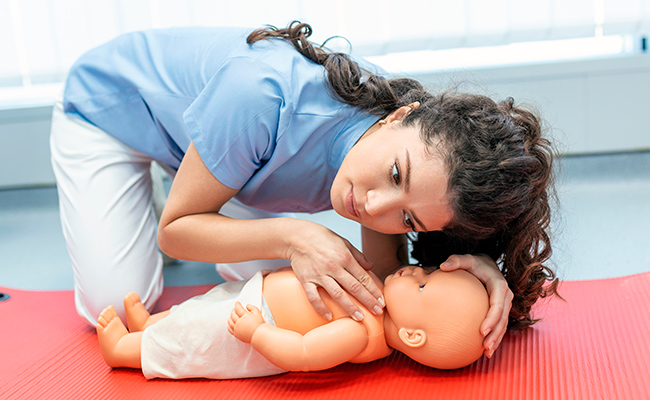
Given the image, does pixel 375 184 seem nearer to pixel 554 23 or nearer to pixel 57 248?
pixel 57 248

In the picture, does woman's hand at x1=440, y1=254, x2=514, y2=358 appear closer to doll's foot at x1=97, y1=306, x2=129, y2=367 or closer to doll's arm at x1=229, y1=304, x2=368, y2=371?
doll's arm at x1=229, y1=304, x2=368, y2=371

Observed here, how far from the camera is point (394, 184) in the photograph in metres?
0.97

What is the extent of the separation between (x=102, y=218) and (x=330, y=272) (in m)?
0.66

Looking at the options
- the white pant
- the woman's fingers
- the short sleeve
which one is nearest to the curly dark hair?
the short sleeve

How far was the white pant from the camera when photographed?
54.2 inches

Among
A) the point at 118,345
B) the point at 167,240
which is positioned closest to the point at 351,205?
the point at 167,240

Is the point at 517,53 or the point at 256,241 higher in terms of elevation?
the point at 517,53

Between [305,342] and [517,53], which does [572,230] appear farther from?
[305,342]

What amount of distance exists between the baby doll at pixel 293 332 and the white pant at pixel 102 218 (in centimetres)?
23

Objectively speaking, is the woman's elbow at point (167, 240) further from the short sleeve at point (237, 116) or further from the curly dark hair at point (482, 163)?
the curly dark hair at point (482, 163)

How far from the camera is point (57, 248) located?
6.82 ft

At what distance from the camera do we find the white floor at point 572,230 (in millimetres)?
1649

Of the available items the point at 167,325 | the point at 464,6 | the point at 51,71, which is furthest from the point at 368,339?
the point at 51,71

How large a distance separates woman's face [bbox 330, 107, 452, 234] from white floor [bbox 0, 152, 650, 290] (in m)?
0.45
